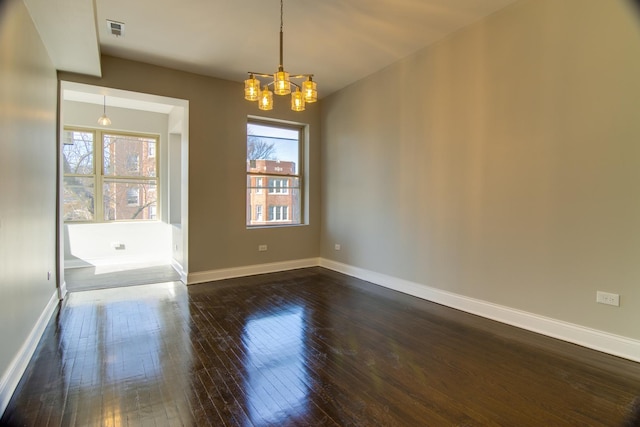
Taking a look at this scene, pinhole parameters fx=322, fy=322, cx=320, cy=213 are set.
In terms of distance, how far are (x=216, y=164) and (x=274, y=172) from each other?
1.06 metres

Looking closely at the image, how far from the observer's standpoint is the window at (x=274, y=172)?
5.34 meters

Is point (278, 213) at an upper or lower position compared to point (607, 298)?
upper

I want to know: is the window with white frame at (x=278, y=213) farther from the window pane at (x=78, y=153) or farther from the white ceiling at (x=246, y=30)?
the window pane at (x=78, y=153)

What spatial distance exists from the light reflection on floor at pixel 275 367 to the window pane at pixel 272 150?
2810 millimetres

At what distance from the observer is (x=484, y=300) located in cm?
339

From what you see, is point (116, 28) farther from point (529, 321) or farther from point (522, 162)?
point (529, 321)

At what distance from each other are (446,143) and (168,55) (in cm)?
355

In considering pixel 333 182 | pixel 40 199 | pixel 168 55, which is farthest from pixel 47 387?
pixel 333 182

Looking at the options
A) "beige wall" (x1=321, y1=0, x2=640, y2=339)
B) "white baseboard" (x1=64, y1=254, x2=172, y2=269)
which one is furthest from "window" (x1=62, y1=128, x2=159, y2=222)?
"beige wall" (x1=321, y1=0, x2=640, y2=339)

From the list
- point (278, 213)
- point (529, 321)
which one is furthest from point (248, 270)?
point (529, 321)

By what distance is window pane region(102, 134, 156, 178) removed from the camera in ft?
20.1

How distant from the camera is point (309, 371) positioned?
7.58 ft

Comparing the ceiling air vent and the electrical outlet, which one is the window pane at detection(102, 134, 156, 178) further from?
the electrical outlet

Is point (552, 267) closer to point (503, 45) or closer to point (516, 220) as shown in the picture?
point (516, 220)
